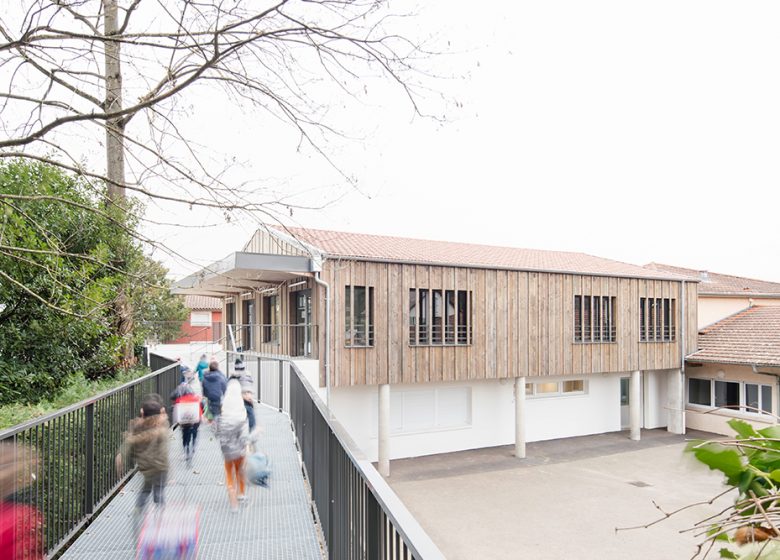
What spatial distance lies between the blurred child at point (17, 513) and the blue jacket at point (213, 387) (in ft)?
10.9

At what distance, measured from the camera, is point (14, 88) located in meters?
4.82

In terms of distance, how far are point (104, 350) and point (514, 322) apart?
12.8 meters

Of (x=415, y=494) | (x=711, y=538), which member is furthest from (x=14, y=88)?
(x=415, y=494)

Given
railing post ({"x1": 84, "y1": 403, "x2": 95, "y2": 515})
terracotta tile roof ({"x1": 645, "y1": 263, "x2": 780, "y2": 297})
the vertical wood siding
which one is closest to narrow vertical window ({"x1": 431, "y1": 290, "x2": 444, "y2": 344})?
the vertical wood siding

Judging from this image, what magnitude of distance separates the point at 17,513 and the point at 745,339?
2471 centimetres

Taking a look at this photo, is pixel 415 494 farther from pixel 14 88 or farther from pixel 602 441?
pixel 14 88

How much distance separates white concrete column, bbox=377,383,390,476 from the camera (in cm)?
1559

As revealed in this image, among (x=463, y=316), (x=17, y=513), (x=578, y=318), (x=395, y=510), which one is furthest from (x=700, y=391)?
A: (x=17, y=513)

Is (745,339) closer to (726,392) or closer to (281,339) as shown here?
(726,392)

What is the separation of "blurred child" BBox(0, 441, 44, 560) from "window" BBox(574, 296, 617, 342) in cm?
1850

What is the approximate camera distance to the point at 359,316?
15531mm

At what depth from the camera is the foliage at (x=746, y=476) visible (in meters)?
0.88

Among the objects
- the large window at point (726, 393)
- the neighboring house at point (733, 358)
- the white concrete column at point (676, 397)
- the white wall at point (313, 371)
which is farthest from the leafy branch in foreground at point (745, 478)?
the white concrete column at point (676, 397)

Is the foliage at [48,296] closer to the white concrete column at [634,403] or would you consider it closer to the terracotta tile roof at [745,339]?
the white concrete column at [634,403]
